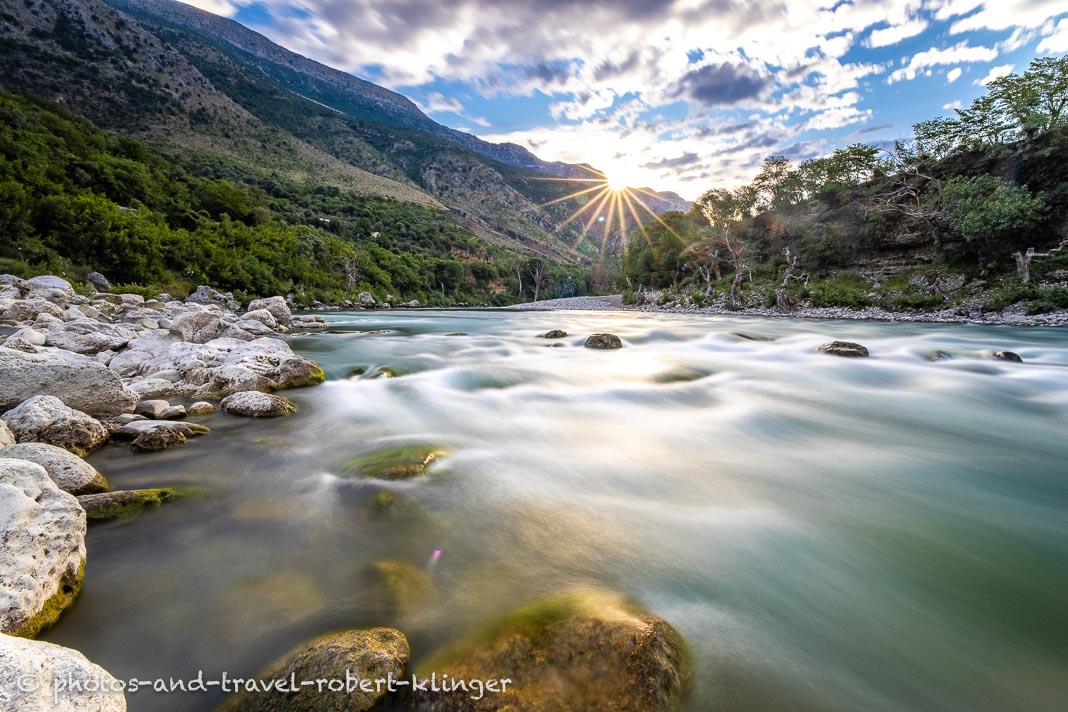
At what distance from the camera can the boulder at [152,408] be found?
5.25 m

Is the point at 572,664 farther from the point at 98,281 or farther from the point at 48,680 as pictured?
the point at 98,281

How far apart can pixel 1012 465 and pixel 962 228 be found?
2307 cm

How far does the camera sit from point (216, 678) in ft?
6.48

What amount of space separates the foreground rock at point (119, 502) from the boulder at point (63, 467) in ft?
0.37

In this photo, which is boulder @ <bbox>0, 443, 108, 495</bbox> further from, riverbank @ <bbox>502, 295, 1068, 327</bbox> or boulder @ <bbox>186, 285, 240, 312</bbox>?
boulder @ <bbox>186, 285, 240, 312</bbox>

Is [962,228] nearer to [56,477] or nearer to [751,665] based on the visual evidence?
[751,665]

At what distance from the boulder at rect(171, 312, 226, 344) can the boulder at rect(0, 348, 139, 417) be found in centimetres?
558

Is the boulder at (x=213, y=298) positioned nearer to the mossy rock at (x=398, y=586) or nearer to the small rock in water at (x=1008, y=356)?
the mossy rock at (x=398, y=586)

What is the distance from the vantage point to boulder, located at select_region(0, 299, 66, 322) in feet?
37.2

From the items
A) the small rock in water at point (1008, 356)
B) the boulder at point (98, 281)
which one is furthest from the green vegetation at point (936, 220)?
the boulder at point (98, 281)

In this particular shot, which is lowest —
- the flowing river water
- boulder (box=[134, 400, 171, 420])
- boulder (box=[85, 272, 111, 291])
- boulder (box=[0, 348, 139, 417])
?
the flowing river water

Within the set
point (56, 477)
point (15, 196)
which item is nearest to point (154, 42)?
point (15, 196)

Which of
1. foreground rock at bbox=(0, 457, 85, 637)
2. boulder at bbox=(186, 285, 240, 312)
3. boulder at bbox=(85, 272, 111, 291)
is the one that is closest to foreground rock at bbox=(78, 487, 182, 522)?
foreground rock at bbox=(0, 457, 85, 637)

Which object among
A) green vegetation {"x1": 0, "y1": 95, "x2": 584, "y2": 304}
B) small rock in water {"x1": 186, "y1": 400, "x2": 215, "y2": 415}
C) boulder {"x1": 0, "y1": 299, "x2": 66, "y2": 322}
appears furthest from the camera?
green vegetation {"x1": 0, "y1": 95, "x2": 584, "y2": 304}
